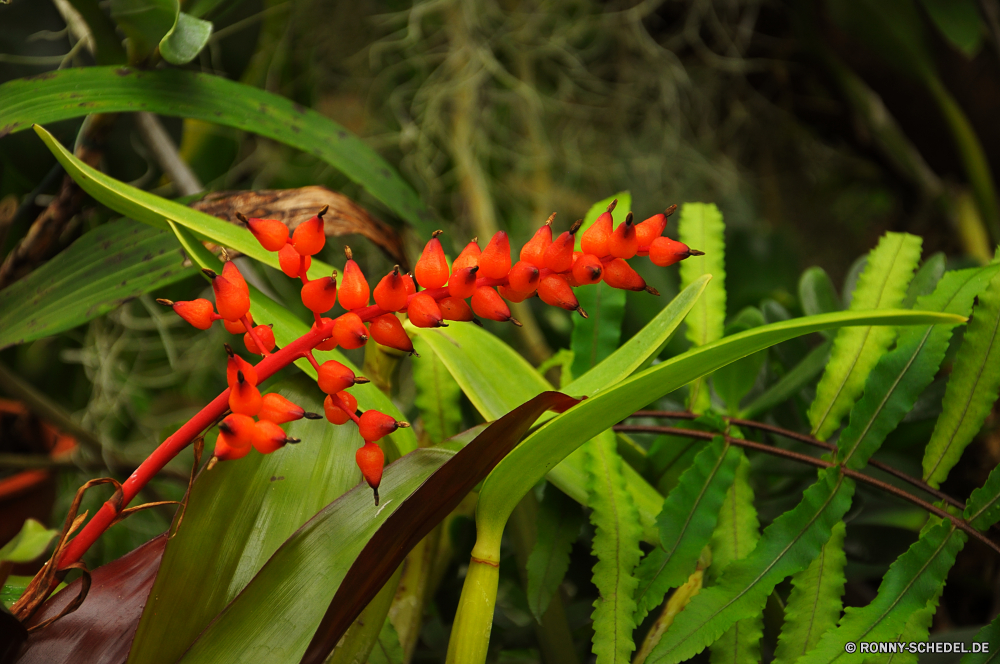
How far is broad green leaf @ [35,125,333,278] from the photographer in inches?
11.2

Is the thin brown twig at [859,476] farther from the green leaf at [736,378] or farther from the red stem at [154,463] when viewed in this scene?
the red stem at [154,463]

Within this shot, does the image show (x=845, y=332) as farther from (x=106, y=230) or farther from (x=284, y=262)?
(x=106, y=230)

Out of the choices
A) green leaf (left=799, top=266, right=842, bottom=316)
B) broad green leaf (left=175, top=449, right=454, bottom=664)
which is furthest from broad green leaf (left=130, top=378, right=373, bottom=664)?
green leaf (left=799, top=266, right=842, bottom=316)

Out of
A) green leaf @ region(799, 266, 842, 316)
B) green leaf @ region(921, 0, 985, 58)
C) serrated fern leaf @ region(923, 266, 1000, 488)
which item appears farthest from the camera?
green leaf @ region(921, 0, 985, 58)

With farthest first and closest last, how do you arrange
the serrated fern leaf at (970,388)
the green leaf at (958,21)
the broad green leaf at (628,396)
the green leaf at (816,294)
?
the green leaf at (958,21) < the green leaf at (816,294) < the serrated fern leaf at (970,388) < the broad green leaf at (628,396)

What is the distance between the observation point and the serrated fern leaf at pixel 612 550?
281mm

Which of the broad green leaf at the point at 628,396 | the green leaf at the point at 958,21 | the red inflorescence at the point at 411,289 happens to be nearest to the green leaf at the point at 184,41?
the red inflorescence at the point at 411,289

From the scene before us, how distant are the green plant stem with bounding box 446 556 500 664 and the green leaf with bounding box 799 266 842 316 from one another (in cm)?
36

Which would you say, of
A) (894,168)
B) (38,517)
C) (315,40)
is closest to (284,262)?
(38,517)

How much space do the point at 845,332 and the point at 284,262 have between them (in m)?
0.32

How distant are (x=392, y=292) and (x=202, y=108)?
27cm

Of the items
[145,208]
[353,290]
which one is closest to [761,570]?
[353,290]

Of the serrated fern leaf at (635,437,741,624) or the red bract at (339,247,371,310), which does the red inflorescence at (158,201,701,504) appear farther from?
the serrated fern leaf at (635,437,741,624)

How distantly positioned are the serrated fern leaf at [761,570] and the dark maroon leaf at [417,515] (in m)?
0.12
